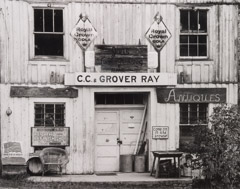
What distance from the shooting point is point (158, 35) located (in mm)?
18750

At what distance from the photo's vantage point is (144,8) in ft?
61.4

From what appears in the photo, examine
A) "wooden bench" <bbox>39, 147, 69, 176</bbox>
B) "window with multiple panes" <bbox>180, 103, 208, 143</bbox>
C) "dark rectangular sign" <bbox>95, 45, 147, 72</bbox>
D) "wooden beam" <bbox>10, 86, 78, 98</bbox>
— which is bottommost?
"wooden bench" <bbox>39, 147, 69, 176</bbox>

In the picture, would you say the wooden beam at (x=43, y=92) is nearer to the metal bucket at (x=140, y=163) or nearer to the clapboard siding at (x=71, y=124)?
the clapboard siding at (x=71, y=124)

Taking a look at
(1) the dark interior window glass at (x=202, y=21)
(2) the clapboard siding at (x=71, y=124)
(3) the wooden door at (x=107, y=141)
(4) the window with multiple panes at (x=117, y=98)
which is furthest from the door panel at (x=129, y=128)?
(1) the dark interior window glass at (x=202, y=21)

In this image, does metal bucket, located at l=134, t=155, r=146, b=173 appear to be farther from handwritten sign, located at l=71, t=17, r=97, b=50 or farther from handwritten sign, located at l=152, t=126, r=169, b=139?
handwritten sign, located at l=71, t=17, r=97, b=50

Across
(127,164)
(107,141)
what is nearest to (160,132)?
(127,164)

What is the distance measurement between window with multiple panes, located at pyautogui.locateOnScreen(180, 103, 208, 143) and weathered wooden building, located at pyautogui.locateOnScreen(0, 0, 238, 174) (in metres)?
0.03

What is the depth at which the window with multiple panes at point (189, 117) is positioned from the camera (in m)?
18.9

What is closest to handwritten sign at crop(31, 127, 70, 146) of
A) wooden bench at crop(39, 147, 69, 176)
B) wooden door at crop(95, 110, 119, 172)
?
wooden bench at crop(39, 147, 69, 176)

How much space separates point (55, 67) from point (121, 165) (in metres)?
3.79

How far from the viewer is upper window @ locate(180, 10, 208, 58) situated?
1897 centimetres

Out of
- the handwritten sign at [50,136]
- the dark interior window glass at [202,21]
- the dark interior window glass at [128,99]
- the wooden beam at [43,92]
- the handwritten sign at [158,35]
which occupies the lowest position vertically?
the handwritten sign at [50,136]

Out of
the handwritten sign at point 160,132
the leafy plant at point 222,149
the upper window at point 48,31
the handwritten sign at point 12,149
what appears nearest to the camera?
the leafy plant at point 222,149

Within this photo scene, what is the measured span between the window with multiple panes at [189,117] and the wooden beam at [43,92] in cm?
351
